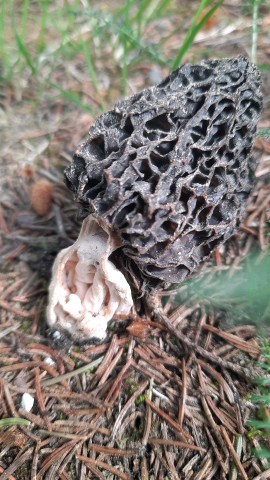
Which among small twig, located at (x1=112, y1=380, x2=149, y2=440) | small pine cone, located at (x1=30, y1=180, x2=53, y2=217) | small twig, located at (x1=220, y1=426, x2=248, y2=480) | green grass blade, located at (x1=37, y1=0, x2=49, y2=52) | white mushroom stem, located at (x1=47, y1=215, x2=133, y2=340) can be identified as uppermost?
green grass blade, located at (x1=37, y1=0, x2=49, y2=52)

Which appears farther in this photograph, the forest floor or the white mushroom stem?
the white mushroom stem

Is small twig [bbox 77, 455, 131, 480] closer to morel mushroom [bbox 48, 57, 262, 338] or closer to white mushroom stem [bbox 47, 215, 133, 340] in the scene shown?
white mushroom stem [bbox 47, 215, 133, 340]

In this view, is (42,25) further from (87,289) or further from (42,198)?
(87,289)

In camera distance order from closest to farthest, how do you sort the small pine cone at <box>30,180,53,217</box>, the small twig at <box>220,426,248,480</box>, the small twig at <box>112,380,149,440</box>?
1. the small twig at <box>220,426,248,480</box>
2. the small twig at <box>112,380,149,440</box>
3. the small pine cone at <box>30,180,53,217</box>

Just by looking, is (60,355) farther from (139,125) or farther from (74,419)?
(139,125)

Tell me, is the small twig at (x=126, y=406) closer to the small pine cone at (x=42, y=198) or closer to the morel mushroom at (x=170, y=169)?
the morel mushroom at (x=170, y=169)

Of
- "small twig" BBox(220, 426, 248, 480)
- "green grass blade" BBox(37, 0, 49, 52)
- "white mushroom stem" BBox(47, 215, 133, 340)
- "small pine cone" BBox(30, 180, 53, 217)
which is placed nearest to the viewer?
"small twig" BBox(220, 426, 248, 480)

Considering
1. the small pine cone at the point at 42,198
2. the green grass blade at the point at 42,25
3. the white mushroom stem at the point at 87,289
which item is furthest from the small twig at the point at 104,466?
the green grass blade at the point at 42,25

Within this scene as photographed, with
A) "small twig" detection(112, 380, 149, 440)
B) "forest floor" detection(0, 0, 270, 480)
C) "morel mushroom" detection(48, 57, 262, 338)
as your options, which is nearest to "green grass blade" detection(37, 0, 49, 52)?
"forest floor" detection(0, 0, 270, 480)
